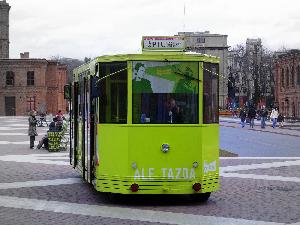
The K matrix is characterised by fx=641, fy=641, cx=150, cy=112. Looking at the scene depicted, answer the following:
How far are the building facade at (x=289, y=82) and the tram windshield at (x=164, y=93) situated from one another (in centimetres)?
6125

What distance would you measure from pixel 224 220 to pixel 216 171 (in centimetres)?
200

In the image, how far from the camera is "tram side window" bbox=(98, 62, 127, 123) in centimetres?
1141

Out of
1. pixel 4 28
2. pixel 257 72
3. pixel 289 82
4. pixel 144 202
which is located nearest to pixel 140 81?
pixel 144 202

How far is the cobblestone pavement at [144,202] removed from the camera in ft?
33.1

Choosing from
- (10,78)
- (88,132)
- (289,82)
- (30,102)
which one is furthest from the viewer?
(30,102)

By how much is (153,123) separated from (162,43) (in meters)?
1.55

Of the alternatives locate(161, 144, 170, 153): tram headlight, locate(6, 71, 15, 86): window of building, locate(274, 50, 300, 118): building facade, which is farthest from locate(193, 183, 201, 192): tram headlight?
locate(6, 71, 15, 86): window of building

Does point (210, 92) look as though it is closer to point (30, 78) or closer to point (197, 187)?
point (197, 187)

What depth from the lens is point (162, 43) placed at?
11844mm

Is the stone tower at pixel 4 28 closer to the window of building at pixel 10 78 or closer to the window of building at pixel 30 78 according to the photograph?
the window of building at pixel 10 78

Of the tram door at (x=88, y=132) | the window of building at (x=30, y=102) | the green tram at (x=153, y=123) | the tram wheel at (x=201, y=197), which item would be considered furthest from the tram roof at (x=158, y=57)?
the window of building at (x=30, y=102)

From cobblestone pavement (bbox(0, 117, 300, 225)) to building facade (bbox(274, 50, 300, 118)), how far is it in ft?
185

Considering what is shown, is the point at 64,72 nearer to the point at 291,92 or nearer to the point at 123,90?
the point at 291,92

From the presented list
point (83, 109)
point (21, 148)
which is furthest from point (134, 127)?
point (21, 148)
